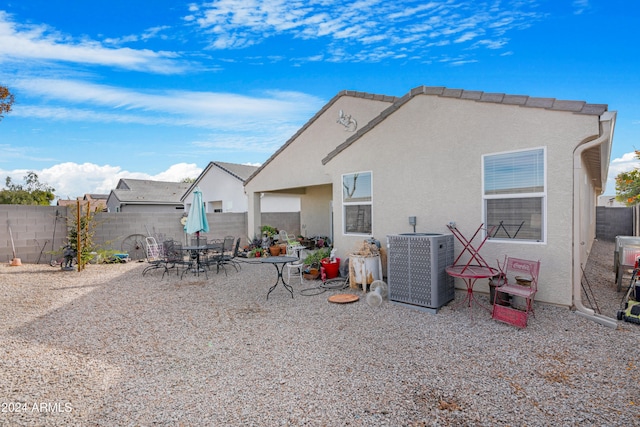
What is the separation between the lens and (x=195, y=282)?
27.3 ft

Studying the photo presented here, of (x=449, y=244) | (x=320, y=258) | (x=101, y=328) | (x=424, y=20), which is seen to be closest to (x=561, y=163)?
(x=449, y=244)

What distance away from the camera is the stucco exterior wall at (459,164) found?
4980 mm

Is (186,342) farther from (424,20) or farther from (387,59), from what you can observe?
(387,59)

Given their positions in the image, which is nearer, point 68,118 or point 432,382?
point 432,382

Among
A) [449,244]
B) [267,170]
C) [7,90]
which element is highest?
[7,90]

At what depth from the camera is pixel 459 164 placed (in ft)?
19.6

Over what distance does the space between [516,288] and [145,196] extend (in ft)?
91.1

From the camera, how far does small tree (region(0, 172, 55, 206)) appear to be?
30.5 metres

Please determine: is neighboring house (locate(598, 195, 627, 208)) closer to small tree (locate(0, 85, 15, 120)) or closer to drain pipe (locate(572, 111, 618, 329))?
drain pipe (locate(572, 111, 618, 329))

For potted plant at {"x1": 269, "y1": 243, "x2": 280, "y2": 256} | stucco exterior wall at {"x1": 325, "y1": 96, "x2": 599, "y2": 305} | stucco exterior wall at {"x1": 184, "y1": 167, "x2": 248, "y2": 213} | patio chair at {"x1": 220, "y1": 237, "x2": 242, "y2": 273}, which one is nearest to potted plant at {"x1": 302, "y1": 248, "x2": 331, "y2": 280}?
stucco exterior wall at {"x1": 325, "y1": 96, "x2": 599, "y2": 305}

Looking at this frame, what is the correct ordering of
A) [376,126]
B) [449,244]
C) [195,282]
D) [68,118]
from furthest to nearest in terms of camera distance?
[68,118], [195,282], [376,126], [449,244]

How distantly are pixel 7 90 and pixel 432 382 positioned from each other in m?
15.3

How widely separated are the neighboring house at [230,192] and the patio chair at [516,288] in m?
15.3

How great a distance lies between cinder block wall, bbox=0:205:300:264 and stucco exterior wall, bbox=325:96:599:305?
932cm
